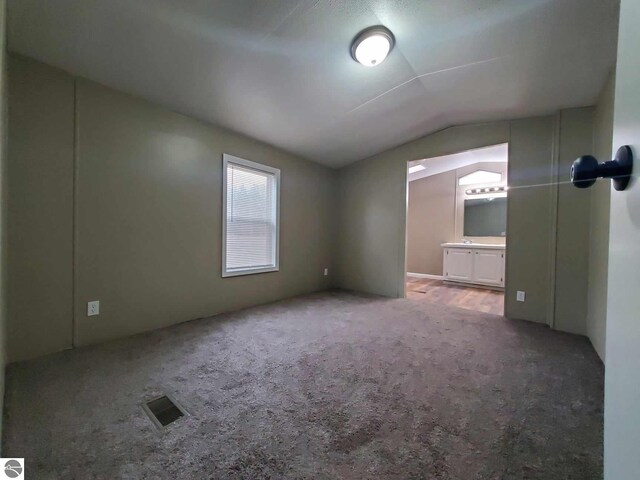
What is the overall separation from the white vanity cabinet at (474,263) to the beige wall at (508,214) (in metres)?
1.92

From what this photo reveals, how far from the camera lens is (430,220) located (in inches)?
228

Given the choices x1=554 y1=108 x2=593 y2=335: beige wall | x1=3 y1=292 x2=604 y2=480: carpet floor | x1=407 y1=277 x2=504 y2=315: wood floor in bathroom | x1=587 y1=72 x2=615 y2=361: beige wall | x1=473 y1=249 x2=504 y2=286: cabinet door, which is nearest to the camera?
x1=3 y1=292 x2=604 y2=480: carpet floor

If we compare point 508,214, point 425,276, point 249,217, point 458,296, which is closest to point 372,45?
point 249,217

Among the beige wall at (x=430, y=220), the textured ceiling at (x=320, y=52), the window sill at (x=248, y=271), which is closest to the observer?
the textured ceiling at (x=320, y=52)

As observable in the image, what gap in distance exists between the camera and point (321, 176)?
4.26 meters

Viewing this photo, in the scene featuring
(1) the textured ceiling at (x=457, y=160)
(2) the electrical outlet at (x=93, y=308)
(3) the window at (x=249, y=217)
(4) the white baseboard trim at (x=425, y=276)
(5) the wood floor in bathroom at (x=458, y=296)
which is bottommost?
(5) the wood floor in bathroom at (x=458, y=296)

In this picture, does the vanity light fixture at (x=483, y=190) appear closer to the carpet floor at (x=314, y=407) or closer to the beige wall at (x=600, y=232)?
the beige wall at (x=600, y=232)

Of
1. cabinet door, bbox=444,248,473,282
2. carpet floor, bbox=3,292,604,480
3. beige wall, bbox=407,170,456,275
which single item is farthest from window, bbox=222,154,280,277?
cabinet door, bbox=444,248,473,282

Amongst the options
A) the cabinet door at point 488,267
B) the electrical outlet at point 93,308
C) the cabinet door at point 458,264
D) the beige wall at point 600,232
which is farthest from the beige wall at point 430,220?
the electrical outlet at point 93,308

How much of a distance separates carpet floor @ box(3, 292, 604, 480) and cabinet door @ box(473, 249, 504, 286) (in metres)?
2.39

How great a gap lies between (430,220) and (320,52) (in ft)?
15.4

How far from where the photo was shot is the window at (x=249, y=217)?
301cm

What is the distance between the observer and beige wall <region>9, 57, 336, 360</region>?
1811mm

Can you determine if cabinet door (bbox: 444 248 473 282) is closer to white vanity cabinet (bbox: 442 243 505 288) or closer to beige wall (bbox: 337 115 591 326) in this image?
white vanity cabinet (bbox: 442 243 505 288)
